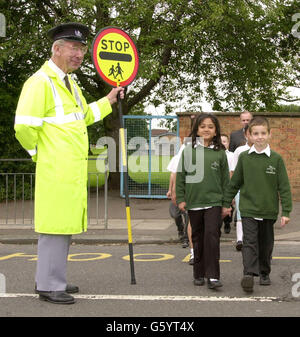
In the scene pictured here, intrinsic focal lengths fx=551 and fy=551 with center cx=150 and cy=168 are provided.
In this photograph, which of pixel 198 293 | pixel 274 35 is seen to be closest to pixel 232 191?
pixel 198 293

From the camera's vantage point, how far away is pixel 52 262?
4.76m

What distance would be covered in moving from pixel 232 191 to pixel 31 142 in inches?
77.9

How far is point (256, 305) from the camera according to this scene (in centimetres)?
462

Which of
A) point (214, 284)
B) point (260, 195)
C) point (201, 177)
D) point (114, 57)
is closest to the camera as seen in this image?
point (214, 284)

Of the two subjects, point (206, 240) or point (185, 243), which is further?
point (185, 243)

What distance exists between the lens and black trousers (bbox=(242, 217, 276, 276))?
204 inches

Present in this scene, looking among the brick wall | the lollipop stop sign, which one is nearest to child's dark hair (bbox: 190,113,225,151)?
the lollipop stop sign

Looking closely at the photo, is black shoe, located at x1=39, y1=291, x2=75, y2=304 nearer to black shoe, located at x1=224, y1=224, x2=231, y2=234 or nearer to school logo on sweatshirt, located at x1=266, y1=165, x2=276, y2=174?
school logo on sweatshirt, located at x1=266, y1=165, x2=276, y2=174

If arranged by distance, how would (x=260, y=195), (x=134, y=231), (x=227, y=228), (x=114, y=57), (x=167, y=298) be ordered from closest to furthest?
(x=167, y=298), (x=260, y=195), (x=114, y=57), (x=227, y=228), (x=134, y=231)

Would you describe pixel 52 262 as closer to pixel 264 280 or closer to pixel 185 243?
pixel 264 280

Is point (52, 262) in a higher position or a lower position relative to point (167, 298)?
higher

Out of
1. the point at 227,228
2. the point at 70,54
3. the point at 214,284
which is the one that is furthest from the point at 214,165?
the point at 227,228

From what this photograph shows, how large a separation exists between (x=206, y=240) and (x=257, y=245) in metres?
0.49
